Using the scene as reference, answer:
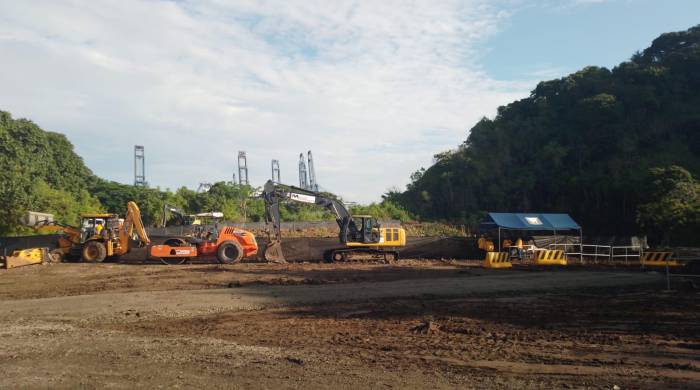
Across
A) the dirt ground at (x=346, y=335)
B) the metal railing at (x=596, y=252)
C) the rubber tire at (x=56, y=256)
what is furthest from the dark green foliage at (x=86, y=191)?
the dirt ground at (x=346, y=335)

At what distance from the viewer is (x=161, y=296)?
47.7 feet

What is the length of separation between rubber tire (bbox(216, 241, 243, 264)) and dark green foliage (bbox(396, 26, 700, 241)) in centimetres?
2933

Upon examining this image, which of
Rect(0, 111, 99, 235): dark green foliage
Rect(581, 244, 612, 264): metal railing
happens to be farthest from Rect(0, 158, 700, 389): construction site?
Rect(0, 111, 99, 235): dark green foliage

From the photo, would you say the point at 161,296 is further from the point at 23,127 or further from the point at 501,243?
the point at 23,127

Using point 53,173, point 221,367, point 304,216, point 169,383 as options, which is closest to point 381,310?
point 221,367

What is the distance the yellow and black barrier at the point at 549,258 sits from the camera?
27672 mm

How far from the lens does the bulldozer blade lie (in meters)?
26.4

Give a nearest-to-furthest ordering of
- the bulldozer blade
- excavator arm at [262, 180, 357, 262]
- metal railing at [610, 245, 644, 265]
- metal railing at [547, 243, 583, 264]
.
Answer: the bulldozer blade
excavator arm at [262, 180, 357, 262]
metal railing at [610, 245, 644, 265]
metal railing at [547, 243, 583, 264]

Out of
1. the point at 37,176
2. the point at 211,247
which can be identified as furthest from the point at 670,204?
the point at 37,176

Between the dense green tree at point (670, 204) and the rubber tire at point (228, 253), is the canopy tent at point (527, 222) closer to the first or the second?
the dense green tree at point (670, 204)

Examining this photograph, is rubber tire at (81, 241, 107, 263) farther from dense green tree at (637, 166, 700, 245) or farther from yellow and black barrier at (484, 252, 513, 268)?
dense green tree at (637, 166, 700, 245)

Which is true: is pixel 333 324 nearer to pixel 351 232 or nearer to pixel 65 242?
pixel 351 232

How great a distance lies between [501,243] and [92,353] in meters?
27.5

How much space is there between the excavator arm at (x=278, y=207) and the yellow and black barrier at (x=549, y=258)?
9589 mm
